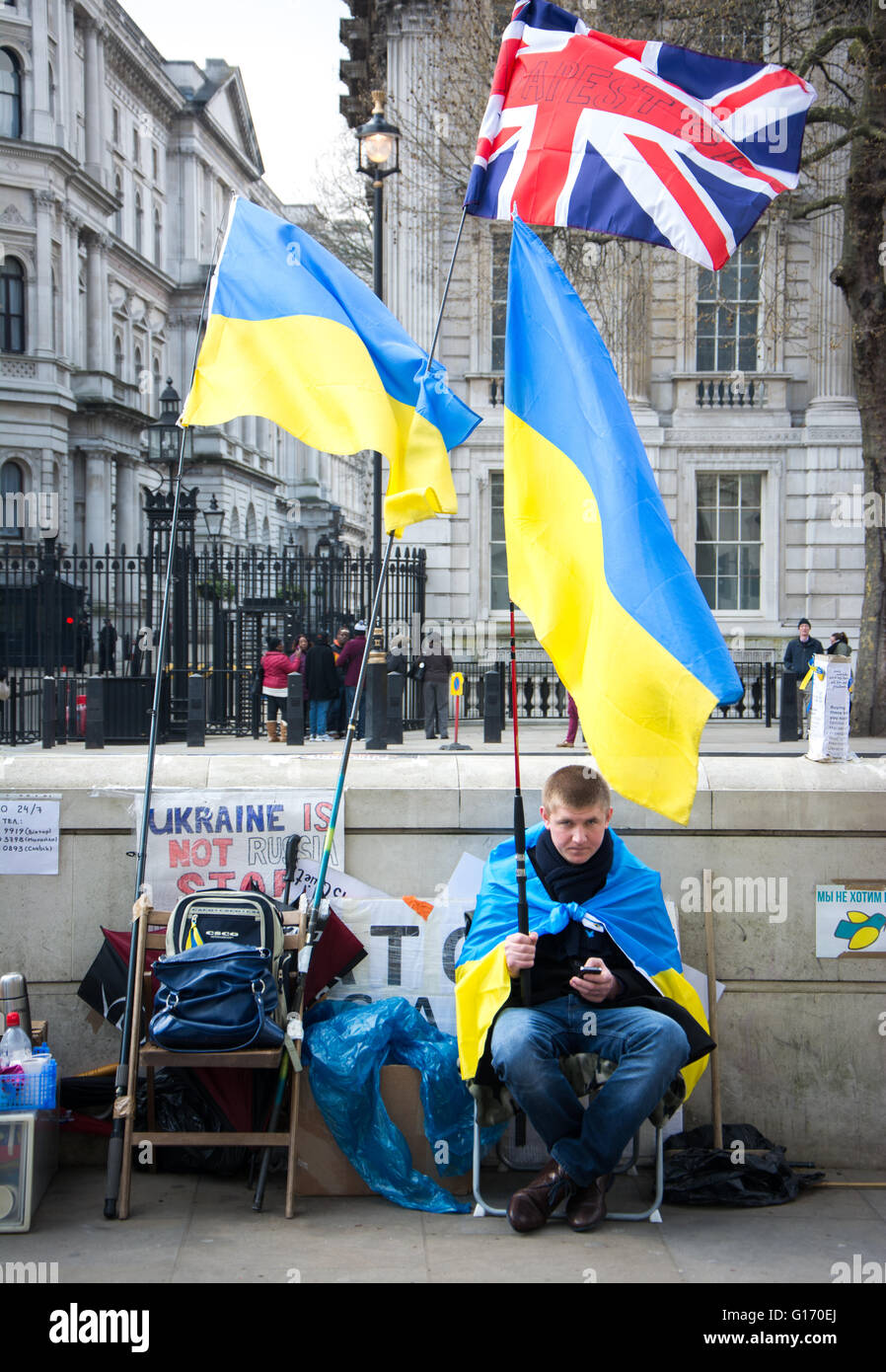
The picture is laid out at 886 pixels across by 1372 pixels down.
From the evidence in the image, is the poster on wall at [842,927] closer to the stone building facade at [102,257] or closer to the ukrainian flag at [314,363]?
the ukrainian flag at [314,363]

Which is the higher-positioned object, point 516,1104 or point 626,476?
point 626,476

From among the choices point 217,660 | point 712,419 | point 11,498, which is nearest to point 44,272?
point 11,498

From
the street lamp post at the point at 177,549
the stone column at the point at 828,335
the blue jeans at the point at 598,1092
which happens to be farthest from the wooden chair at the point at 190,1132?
the stone column at the point at 828,335

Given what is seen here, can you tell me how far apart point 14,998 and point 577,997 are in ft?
6.59

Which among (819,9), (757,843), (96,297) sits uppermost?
(96,297)

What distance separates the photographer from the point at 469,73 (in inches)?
811

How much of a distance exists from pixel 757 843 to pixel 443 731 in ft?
47.7

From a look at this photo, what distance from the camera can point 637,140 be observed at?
4.86m

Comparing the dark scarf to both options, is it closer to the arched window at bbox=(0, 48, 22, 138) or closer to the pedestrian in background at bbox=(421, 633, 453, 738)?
the pedestrian in background at bbox=(421, 633, 453, 738)

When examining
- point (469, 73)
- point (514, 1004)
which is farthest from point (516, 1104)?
point (469, 73)

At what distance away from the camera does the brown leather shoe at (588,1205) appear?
4316mm

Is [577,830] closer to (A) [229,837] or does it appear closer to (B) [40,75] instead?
(A) [229,837]
